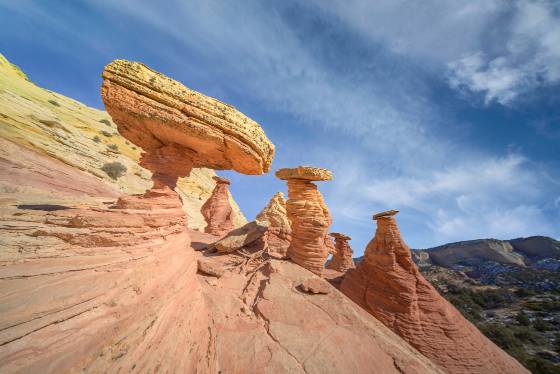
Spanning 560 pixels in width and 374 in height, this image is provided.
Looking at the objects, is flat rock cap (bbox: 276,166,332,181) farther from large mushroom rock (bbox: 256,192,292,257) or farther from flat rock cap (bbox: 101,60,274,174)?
flat rock cap (bbox: 101,60,274,174)

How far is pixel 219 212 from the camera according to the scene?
24.8 meters

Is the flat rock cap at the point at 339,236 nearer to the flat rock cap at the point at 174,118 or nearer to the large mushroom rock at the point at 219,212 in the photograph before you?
the large mushroom rock at the point at 219,212

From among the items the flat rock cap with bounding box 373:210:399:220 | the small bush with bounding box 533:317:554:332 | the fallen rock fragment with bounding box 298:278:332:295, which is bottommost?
the fallen rock fragment with bounding box 298:278:332:295

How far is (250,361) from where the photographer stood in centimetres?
480

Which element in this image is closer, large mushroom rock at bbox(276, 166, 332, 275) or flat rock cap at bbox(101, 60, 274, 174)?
flat rock cap at bbox(101, 60, 274, 174)

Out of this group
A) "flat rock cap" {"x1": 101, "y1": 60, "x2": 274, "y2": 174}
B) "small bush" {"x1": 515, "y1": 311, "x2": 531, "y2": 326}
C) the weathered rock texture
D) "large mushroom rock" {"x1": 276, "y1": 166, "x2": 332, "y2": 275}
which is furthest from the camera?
"small bush" {"x1": 515, "y1": 311, "x2": 531, "y2": 326}

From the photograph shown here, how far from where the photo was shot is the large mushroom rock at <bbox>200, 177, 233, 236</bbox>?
24.4 m

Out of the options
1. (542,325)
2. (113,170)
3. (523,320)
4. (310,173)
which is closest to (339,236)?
(310,173)

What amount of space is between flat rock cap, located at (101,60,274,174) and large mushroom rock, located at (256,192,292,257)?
9257 mm

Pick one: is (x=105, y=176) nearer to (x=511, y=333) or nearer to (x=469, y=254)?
(x=511, y=333)

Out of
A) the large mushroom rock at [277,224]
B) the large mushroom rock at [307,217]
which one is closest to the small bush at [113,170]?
the large mushroom rock at [277,224]

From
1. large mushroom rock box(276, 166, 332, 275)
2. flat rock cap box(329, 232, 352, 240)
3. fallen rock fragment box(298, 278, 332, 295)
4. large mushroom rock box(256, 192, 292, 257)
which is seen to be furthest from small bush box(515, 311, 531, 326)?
fallen rock fragment box(298, 278, 332, 295)

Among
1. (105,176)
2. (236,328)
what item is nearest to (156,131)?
(236,328)

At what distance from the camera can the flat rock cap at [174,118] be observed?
5.17 m
